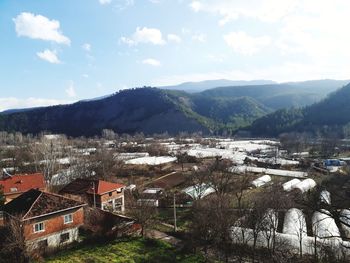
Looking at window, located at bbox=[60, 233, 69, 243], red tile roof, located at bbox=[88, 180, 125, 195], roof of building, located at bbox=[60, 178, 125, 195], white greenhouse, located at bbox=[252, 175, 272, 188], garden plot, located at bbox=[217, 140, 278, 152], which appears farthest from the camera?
garden plot, located at bbox=[217, 140, 278, 152]

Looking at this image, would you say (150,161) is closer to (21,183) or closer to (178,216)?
(21,183)

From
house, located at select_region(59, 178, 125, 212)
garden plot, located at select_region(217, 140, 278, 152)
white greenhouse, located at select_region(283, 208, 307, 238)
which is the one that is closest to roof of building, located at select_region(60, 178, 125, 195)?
house, located at select_region(59, 178, 125, 212)

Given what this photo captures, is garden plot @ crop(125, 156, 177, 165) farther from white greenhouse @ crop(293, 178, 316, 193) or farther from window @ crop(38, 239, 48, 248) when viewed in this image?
window @ crop(38, 239, 48, 248)

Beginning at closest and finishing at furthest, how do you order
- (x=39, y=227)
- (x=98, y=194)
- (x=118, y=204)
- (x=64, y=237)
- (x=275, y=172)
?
(x=39, y=227), (x=64, y=237), (x=98, y=194), (x=118, y=204), (x=275, y=172)

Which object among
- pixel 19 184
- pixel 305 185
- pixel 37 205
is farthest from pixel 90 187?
pixel 305 185

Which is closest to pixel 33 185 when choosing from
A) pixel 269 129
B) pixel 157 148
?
pixel 157 148

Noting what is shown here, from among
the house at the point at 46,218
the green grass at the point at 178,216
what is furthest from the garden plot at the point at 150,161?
the house at the point at 46,218
